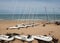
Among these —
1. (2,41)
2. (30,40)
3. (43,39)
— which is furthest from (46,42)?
(2,41)

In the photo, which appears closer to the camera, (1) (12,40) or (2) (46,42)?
(2) (46,42)

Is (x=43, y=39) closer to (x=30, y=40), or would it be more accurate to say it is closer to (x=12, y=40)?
(x=30, y=40)

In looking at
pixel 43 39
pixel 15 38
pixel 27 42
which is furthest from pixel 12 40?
pixel 43 39

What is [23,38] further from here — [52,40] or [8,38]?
[52,40]

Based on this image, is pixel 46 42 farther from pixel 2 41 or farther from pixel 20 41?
pixel 2 41

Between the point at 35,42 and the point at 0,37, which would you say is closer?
the point at 0,37

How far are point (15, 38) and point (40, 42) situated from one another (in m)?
1.82

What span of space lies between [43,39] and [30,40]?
857 mm

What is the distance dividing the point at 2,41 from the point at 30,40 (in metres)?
1.87

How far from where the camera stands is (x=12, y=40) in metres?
13.0

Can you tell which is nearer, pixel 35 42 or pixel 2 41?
pixel 2 41

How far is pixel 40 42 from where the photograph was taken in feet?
41.7

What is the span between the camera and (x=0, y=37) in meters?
12.5

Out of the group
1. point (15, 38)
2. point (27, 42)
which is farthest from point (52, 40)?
point (15, 38)
